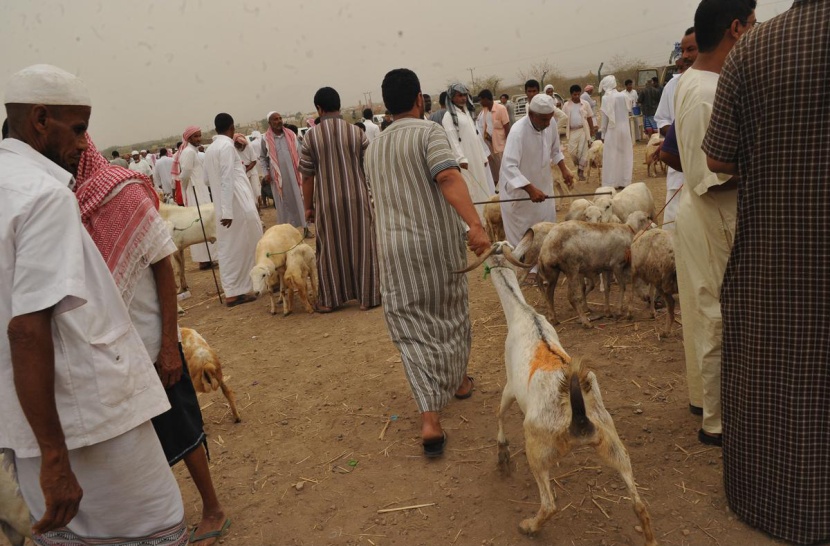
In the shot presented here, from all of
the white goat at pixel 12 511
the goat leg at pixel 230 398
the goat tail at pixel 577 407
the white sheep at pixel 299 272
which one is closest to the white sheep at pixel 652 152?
the white sheep at pixel 299 272

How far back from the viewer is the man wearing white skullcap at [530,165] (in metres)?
6.07

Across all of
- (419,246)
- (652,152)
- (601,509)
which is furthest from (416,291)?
(652,152)

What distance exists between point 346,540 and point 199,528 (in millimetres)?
861

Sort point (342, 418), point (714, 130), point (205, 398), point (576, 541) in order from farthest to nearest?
1. point (205, 398)
2. point (342, 418)
3. point (576, 541)
4. point (714, 130)

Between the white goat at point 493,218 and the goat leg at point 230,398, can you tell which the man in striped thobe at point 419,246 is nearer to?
the goat leg at point 230,398

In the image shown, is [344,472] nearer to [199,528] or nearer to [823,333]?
[199,528]

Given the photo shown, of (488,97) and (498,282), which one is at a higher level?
(488,97)

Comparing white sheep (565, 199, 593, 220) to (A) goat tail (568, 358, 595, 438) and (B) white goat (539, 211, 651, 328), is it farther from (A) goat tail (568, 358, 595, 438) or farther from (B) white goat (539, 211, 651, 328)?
(A) goat tail (568, 358, 595, 438)

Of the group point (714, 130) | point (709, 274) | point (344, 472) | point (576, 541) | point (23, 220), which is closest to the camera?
point (23, 220)

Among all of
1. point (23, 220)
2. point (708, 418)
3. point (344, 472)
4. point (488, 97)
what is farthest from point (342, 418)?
point (488, 97)

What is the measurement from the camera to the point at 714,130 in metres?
2.52

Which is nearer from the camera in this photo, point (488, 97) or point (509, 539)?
point (509, 539)

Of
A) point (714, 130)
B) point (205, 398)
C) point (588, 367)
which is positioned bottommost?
point (205, 398)

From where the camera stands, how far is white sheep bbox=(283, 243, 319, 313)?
7184mm
